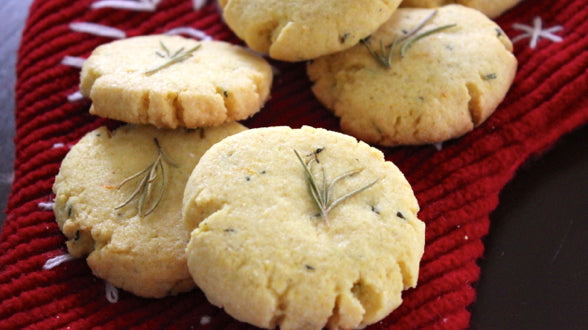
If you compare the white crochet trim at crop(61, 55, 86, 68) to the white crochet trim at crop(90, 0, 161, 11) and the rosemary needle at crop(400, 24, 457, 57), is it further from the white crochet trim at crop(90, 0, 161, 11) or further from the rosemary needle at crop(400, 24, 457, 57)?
the rosemary needle at crop(400, 24, 457, 57)

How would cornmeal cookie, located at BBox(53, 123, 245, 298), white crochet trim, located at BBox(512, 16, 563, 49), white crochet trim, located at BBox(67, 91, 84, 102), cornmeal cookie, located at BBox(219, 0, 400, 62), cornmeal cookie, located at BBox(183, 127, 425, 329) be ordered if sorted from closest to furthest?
cornmeal cookie, located at BBox(183, 127, 425, 329) < cornmeal cookie, located at BBox(53, 123, 245, 298) < cornmeal cookie, located at BBox(219, 0, 400, 62) < white crochet trim, located at BBox(67, 91, 84, 102) < white crochet trim, located at BBox(512, 16, 563, 49)

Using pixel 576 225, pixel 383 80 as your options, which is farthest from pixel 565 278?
pixel 383 80

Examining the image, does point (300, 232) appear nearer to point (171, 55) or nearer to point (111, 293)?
point (111, 293)

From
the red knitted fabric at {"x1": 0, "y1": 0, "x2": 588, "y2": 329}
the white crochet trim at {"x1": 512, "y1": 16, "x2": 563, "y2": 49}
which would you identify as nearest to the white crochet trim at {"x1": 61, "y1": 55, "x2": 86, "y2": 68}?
the red knitted fabric at {"x1": 0, "y1": 0, "x2": 588, "y2": 329}

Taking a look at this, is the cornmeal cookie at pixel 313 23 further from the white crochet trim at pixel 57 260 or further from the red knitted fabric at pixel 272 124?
the white crochet trim at pixel 57 260

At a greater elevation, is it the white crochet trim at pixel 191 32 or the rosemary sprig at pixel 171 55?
the rosemary sprig at pixel 171 55

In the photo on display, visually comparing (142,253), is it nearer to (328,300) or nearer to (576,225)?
(328,300)

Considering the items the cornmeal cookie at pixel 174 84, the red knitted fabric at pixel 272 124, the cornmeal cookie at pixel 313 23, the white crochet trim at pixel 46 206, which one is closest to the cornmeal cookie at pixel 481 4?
the red knitted fabric at pixel 272 124
